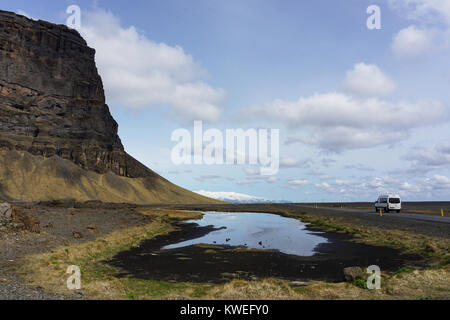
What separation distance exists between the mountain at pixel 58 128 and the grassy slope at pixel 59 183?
10.8 inches

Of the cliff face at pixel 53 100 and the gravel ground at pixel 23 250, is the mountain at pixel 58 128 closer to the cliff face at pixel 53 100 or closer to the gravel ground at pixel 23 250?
the cliff face at pixel 53 100

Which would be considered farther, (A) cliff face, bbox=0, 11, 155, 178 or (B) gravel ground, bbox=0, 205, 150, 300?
(A) cliff face, bbox=0, 11, 155, 178

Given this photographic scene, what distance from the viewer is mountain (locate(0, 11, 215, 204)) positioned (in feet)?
392

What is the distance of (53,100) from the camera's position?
142m

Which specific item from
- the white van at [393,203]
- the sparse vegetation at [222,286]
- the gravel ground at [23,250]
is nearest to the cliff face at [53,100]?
the gravel ground at [23,250]

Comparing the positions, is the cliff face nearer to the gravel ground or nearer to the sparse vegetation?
the gravel ground

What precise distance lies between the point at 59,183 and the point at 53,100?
4460cm

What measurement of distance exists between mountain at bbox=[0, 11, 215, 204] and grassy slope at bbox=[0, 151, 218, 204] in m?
0.27

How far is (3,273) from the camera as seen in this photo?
14.3 metres

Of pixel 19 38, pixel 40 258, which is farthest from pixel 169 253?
pixel 19 38

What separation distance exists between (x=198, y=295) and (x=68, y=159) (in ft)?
455

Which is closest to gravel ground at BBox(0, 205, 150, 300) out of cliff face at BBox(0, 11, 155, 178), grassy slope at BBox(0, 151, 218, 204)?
grassy slope at BBox(0, 151, 218, 204)

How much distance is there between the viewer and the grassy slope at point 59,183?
109m

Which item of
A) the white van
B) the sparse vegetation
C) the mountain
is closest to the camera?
the sparse vegetation
